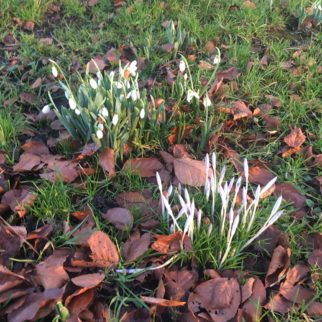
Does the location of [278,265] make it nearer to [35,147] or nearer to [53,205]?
[53,205]

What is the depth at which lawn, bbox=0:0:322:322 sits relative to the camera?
1668mm

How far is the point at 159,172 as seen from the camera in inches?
84.3

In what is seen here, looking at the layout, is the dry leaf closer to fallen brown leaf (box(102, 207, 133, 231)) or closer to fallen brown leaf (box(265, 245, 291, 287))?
fallen brown leaf (box(102, 207, 133, 231))

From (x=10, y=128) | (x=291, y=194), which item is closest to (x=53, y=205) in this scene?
(x=10, y=128)

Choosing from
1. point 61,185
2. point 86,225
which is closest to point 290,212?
point 86,225

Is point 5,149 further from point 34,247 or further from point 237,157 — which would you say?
point 237,157

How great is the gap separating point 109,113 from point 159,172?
36 centimetres

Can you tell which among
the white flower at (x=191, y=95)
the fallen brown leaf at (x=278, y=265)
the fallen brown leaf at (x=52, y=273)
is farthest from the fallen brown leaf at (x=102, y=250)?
the white flower at (x=191, y=95)

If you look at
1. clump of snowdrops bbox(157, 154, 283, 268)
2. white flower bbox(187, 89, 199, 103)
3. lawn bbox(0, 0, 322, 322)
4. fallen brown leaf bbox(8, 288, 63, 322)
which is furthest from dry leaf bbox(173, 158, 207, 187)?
fallen brown leaf bbox(8, 288, 63, 322)

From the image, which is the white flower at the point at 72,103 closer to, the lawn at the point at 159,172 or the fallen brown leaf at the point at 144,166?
the lawn at the point at 159,172

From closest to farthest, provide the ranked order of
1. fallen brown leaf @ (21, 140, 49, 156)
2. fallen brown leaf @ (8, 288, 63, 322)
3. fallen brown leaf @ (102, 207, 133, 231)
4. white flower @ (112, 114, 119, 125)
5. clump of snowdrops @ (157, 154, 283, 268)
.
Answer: fallen brown leaf @ (8, 288, 63, 322)
clump of snowdrops @ (157, 154, 283, 268)
fallen brown leaf @ (102, 207, 133, 231)
white flower @ (112, 114, 119, 125)
fallen brown leaf @ (21, 140, 49, 156)

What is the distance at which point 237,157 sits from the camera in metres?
2.27

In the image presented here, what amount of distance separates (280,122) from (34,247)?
1.45 m

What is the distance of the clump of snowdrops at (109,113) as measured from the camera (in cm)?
202
